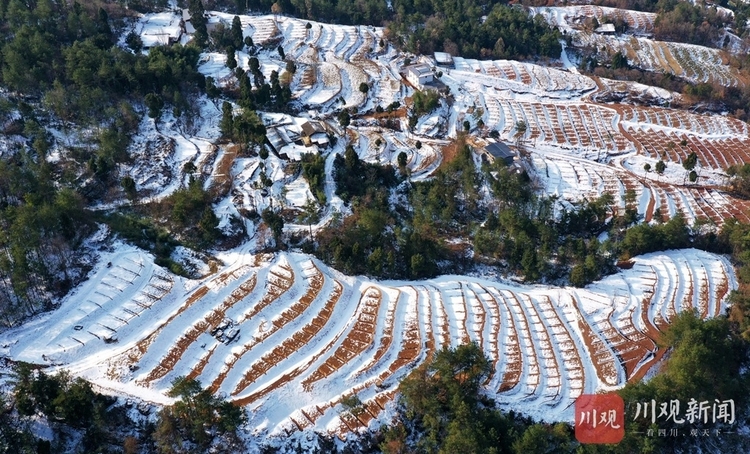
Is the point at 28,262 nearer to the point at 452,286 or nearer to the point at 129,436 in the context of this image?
the point at 129,436

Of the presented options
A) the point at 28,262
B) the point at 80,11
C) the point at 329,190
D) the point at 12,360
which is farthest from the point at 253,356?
the point at 80,11

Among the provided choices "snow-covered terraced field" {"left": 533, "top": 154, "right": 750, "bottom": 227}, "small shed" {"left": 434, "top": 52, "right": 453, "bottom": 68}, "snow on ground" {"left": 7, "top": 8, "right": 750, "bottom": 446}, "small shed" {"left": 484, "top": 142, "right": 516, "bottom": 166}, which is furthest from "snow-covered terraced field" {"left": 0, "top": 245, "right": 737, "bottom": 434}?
"small shed" {"left": 434, "top": 52, "right": 453, "bottom": 68}

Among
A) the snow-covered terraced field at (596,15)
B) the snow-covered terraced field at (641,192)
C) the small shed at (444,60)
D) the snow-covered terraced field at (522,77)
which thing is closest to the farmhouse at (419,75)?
the small shed at (444,60)

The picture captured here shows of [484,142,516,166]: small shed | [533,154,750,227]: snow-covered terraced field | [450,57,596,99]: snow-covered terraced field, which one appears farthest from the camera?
[450,57,596,99]: snow-covered terraced field

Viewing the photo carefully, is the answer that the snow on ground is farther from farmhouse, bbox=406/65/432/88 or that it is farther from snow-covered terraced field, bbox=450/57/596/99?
snow-covered terraced field, bbox=450/57/596/99

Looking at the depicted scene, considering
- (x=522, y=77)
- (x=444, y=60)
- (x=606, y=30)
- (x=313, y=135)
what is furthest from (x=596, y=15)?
(x=313, y=135)

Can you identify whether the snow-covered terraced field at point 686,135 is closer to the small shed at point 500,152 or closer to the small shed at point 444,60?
the small shed at point 500,152

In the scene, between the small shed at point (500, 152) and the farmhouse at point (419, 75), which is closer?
the small shed at point (500, 152)
